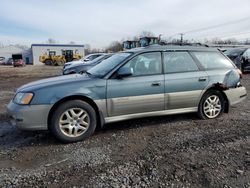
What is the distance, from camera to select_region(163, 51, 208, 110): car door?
4664 millimetres

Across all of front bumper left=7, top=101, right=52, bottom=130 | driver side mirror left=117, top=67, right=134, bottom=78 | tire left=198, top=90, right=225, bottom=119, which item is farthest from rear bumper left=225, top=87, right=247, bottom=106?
front bumper left=7, top=101, right=52, bottom=130

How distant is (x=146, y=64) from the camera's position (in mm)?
4613

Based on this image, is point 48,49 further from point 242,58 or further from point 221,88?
point 221,88

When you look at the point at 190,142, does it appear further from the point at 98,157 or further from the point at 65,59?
the point at 65,59

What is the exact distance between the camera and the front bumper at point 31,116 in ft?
12.5

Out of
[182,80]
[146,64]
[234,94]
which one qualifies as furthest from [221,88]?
[146,64]

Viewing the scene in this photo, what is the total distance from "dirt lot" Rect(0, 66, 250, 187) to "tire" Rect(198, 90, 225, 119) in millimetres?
241

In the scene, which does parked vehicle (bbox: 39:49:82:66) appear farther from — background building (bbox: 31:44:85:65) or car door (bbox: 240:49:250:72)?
car door (bbox: 240:49:250:72)

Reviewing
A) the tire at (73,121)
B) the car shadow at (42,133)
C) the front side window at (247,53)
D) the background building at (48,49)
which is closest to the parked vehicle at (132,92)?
the tire at (73,121)

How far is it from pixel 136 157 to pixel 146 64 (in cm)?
190

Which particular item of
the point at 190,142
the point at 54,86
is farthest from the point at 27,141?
the point at 190,142

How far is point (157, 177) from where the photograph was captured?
2.91m

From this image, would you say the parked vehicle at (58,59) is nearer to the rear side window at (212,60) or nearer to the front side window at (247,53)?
the front side window at (247,53)

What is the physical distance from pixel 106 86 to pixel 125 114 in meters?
0.63
